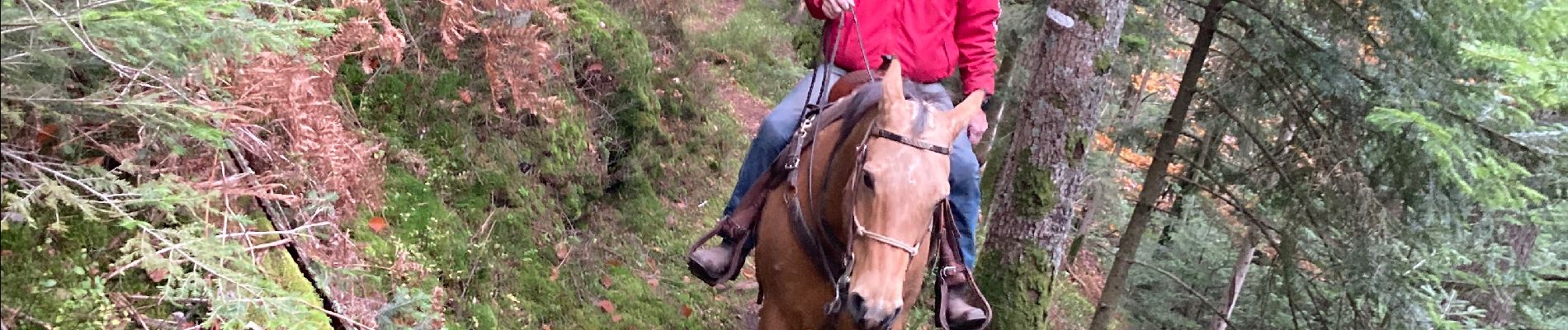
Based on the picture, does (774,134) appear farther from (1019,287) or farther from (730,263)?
(1019,287)

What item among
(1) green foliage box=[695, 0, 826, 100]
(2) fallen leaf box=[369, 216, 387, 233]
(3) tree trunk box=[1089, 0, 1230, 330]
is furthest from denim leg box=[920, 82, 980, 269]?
(1) green foliage box=[695, 0, 826, 100]

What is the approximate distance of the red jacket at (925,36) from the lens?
4496 mm

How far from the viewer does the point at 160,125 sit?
254 cm

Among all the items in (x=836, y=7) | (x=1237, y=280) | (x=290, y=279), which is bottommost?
(x=1237, y=280)

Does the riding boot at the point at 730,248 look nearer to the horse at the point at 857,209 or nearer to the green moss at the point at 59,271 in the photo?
the horse at the point at 857,209

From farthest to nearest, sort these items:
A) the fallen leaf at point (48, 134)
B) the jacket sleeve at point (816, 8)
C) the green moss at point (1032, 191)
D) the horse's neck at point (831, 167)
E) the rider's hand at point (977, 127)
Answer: the green moss at point (1032, 191)
the jacket sleeve at point (816, 8)
the rider's hand at point (977, 127)
the horse's neck at point (831, 167)
the fallen leaf at point (48, 134)

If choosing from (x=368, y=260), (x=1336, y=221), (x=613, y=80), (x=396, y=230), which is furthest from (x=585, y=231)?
(x=1336, y=221)

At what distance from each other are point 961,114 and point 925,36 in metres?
1.49

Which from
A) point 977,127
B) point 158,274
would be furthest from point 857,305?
point 158,274

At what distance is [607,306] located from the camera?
5988 mm

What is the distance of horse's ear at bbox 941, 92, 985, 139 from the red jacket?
121cm

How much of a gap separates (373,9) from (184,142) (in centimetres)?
202

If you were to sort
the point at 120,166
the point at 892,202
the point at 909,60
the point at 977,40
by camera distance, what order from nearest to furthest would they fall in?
the point at 120,166 → the point at 892,202 → the point at 909,60 → the point at 977,40

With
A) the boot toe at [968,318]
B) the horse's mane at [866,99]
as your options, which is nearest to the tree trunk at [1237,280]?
the boot toe at [968,318]
